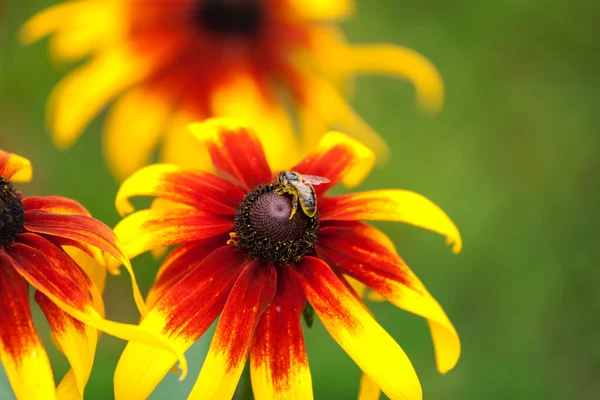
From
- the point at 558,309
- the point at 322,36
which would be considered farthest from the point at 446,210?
the point at 322,36

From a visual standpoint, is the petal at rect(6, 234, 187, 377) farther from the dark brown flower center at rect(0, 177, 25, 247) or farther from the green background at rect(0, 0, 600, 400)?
the green background at rect(0, 0, 600, 400)

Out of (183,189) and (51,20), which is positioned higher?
(51,20)

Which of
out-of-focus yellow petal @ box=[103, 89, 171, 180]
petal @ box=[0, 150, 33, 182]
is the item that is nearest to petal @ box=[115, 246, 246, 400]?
petal @ box=[0, 150, 33, 182]

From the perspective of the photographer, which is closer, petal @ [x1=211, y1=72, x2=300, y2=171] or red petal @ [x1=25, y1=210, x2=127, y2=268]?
red petal @ [x1=25, y1=210, x2=127, y2=268]

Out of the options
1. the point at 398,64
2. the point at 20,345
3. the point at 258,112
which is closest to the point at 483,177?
the point at 398,64

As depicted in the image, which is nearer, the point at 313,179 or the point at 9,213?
the point at 9,213

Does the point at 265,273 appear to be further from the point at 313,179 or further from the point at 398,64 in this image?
the point at 398,64
